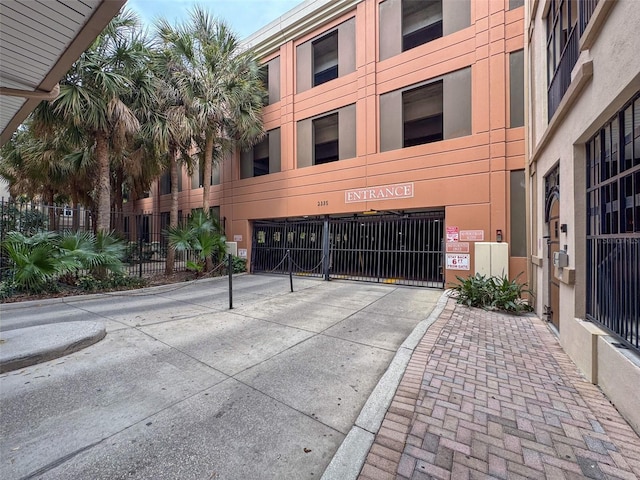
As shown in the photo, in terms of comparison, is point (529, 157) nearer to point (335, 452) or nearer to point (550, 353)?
point (550, 353)

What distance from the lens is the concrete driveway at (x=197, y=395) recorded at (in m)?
2.25

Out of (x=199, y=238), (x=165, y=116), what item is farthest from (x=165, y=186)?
(x=199, y=238)

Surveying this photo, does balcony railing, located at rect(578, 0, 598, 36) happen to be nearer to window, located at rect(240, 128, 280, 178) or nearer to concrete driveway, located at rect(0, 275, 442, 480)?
concrete driveway, located at rect(0, 275, 442, 480)

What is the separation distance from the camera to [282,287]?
1011 cm

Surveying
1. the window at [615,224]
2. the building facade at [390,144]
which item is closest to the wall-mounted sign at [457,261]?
the building facade at [390,144]

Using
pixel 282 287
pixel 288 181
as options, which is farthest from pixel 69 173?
pixel 282 287

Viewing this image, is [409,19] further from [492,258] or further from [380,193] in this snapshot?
[492,258]

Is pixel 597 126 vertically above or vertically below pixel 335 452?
above

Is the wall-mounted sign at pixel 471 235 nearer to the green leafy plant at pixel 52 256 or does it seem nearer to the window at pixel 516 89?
the window at pixel 516 89

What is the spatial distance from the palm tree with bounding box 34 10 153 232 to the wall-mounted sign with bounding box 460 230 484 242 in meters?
11.4

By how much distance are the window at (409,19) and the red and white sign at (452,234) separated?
6752 mm

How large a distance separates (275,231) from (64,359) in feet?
36.2

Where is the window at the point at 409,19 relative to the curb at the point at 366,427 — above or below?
above

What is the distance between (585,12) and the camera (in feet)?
13.0
